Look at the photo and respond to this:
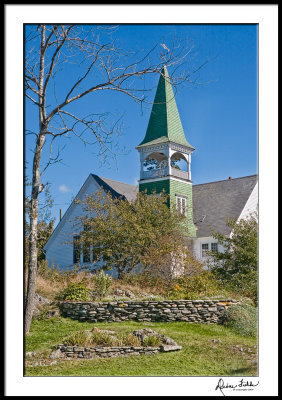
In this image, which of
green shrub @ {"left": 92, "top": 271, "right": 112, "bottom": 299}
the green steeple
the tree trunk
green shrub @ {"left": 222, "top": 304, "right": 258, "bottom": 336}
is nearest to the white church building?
the green steeple

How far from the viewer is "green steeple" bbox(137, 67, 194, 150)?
18344 millimetres

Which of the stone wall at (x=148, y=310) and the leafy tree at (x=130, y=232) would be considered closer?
the stone wall at (x=148, y=310)

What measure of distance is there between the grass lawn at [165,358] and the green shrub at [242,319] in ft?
0.82

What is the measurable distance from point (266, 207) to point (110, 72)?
13.1 ft

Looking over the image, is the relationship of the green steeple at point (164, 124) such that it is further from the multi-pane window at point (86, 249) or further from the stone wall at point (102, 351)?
the stone wall at point (102, 351)

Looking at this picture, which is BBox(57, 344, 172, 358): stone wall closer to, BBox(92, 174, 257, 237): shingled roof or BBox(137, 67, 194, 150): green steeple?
BBox(92, 174, 257, 237): shingled roof

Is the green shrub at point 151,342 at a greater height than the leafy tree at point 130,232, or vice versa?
the leafy tree at point 130,232

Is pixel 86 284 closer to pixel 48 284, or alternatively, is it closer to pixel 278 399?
pixel 48 284

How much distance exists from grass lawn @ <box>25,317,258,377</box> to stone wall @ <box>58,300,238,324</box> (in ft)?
1.54

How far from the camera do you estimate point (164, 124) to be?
18.9 metres

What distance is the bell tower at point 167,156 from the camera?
61.5 ft

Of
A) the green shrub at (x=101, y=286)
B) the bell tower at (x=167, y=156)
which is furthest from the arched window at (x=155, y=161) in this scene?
the green shrub at (x=101, y=286)

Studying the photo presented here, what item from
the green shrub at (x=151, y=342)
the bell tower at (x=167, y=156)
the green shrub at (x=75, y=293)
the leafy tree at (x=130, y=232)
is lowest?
the green shrub at (x=151, y=342)

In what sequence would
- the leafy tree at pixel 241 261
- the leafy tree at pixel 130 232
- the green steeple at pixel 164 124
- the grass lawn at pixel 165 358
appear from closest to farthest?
the grass lawn at pixel 165 358 < the leafy tree at pixel 241 261 < the leafy tree at pixel 130 232 < the green steeple at pixel 164 124
